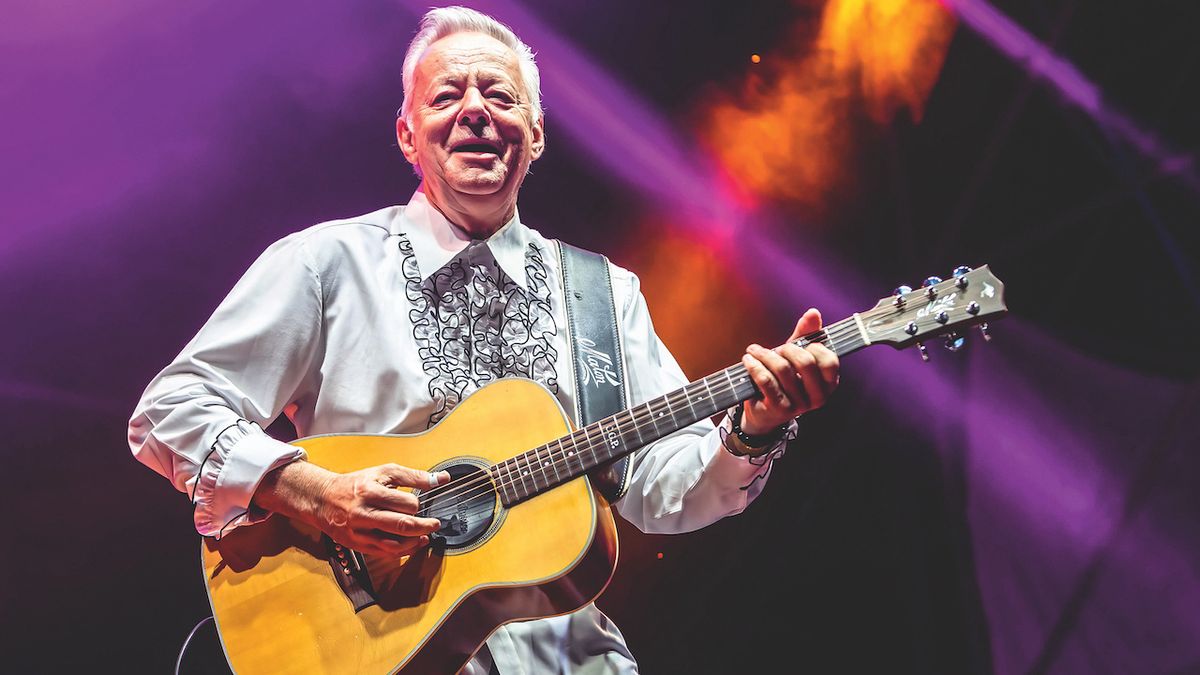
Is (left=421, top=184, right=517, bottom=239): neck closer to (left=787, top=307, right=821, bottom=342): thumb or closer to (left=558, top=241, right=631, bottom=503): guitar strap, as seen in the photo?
(left=558, top=241, right=631, bottom=503): guitar strap

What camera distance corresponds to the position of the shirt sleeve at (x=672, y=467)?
2203 mm

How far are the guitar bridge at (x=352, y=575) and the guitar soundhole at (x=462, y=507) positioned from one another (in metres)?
0.19

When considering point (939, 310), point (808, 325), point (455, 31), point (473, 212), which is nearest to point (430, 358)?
point (473, 212)

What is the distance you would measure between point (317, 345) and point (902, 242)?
268cm

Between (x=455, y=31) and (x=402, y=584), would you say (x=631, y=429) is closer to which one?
(x=402, y=584)

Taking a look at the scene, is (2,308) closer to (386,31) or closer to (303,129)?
(303,129)

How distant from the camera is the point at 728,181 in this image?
3.95 metres

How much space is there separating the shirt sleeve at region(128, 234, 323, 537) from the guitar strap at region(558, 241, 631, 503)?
77cm

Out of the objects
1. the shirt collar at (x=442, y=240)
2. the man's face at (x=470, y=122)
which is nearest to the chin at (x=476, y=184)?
the man's face at (x=470, y=122)

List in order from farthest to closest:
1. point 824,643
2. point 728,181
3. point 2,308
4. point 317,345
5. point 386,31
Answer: point 728,181 < point 386,31 < point 824,643 < point 2,308 < point 317,345

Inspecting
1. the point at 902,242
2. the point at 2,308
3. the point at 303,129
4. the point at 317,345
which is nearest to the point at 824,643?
the point at 902,242

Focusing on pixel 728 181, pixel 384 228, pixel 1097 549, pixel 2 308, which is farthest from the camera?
pixel 728 181

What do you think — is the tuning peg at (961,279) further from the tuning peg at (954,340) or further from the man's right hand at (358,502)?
the man's right hand at (358,502)

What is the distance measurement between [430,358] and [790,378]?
1016mm
